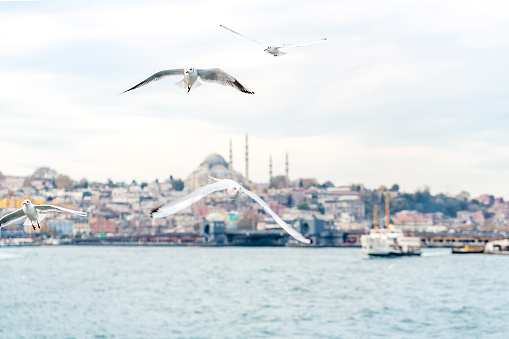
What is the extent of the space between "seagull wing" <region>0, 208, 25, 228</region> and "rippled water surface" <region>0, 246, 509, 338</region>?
53.0ft

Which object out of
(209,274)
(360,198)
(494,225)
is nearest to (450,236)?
(494,225)

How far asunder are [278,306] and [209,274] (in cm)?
1101

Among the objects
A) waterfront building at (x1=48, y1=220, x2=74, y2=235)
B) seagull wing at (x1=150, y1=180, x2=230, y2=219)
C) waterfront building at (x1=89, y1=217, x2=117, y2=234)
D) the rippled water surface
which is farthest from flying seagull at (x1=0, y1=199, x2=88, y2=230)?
waterfront building at (x1=48, y1=220, x2=74, y2=235)

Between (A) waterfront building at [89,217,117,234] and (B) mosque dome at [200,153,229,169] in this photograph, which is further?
(B) mosque dome at [200,153,229,169]

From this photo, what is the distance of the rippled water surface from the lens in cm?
1916

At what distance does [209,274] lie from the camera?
3434 centimetres

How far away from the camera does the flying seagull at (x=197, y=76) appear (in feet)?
6.31

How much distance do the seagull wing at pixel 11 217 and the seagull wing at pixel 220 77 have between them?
496 mm

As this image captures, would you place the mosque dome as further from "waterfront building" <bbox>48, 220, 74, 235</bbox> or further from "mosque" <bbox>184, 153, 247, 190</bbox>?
"waterfront building" <bbox>48, 220, 74, 235</bbox>

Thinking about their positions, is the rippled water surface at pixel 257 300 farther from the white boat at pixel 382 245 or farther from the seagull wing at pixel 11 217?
the seagull wing at pixel 11 217

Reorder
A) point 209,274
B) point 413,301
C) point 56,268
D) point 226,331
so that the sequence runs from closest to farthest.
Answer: point 226,331 < point 413,301 < point 209,274 < point 56,268

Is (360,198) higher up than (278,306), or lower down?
higher up

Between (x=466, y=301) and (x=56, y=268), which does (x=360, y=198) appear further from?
(x=466, y=301)

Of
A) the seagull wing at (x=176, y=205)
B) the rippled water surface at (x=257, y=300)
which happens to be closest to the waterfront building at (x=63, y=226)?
the rippled water surface at (x=257, y=300)
